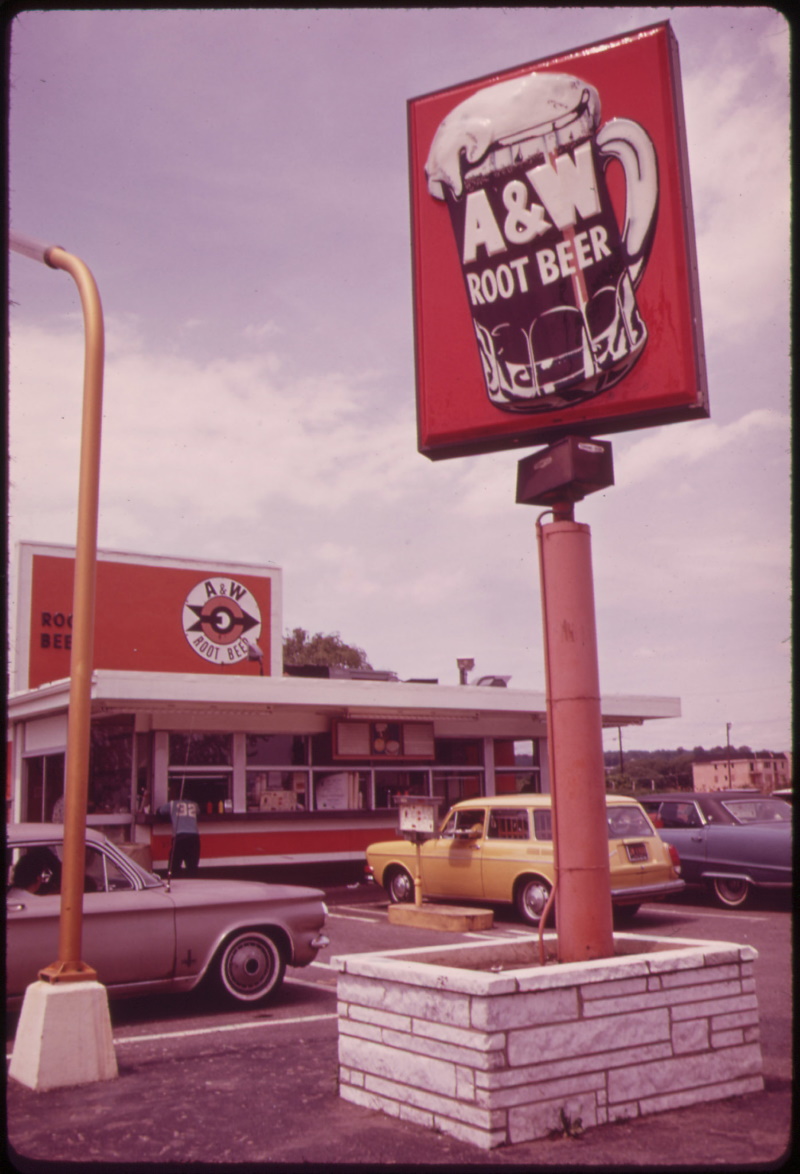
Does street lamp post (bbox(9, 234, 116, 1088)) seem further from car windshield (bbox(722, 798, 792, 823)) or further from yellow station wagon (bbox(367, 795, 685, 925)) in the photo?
car windshield (bbox(722, 798, 792, 823))

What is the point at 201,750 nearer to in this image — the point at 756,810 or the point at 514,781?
the point at 514,781

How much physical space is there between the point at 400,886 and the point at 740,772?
64464 mm

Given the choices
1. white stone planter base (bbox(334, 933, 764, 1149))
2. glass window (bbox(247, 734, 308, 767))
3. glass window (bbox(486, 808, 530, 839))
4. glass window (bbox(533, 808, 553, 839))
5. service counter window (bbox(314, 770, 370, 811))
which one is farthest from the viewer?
service counter window (bbox(314, 770, 370, 811))

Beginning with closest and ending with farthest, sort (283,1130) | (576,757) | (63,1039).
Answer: (283,1130)
(576,757)
(63,1039)

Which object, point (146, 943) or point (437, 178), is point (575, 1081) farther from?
point (437, 178)

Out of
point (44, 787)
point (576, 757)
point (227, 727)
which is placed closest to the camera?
point (576, 757)

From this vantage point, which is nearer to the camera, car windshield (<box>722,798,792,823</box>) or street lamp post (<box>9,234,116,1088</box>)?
street lamp post (<box>9,234,116,1088</box>)

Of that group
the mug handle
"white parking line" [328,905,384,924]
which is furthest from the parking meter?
the mug handle

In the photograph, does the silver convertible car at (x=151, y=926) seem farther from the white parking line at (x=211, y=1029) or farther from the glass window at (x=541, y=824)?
the glass window at (x=541, y=824)

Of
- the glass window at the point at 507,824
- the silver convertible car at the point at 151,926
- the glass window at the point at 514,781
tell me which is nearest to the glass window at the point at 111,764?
the glass window at the point at 507,824

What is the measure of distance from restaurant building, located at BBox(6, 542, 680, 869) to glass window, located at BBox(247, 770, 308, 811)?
22 mm

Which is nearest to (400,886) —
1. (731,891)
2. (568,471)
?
(731,891)

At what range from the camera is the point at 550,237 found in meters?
6.11

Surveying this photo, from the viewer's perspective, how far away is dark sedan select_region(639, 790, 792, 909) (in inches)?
545
